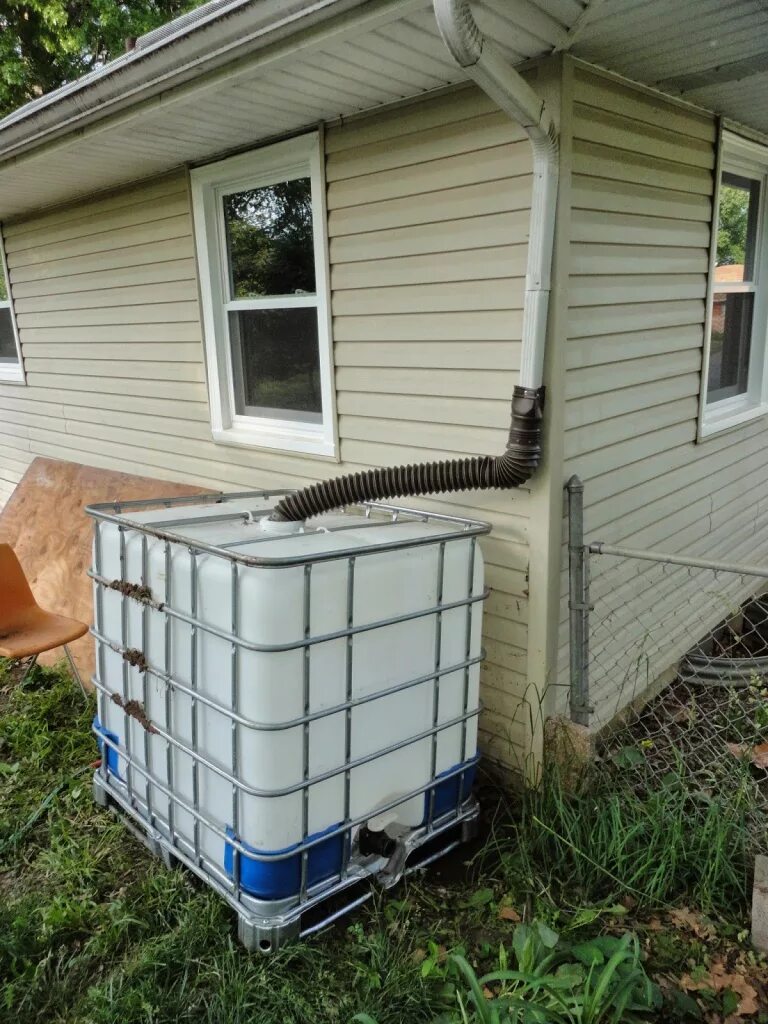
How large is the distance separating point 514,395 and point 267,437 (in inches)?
69.0

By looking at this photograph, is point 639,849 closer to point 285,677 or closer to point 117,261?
point 285,677

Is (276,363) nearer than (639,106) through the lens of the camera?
No

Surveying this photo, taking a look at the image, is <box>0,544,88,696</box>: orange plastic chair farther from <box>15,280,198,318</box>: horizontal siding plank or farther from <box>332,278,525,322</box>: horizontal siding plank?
<box>332,278,525,322</box>: horizontal siding plank

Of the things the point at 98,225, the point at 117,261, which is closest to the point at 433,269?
the point at 117,261

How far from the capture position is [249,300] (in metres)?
4.14

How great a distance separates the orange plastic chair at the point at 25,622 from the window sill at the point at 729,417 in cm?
368

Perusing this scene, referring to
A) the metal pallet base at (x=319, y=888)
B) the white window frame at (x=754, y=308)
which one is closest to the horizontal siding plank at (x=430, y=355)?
the white window frame at (x=754, y=308)

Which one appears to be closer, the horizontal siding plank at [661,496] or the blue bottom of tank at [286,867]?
the blue bottom of tank at [286,867]

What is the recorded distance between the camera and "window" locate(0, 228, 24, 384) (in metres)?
6.23

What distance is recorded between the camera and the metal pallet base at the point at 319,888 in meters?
2.41

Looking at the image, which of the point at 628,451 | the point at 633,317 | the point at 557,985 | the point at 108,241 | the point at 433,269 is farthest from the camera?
the point at 108,241

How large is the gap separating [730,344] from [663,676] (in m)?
2.16

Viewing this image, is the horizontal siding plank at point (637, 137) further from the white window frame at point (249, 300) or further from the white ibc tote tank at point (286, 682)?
the white ibc tote tank at point (286, 682)

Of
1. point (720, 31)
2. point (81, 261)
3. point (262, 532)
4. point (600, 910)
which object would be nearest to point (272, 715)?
point (262, 532)
